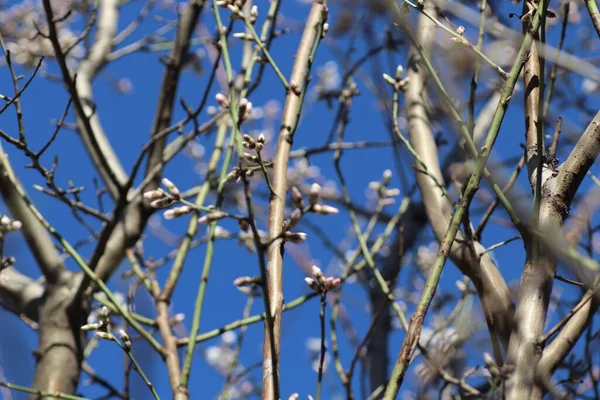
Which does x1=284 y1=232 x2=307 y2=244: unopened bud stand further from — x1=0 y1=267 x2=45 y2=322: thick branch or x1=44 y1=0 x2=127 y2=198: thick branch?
x1=0 y1=267 x2=45 y2=322: thick branch

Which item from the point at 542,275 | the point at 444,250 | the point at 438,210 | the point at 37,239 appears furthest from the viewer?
the point at 37,239

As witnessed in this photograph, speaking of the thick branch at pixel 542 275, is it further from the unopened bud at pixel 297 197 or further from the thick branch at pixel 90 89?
the thick branch at pixel 90 89

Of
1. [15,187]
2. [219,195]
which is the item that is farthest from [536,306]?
[15,187]

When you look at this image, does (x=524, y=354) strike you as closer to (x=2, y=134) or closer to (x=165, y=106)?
(x=2, y=134)

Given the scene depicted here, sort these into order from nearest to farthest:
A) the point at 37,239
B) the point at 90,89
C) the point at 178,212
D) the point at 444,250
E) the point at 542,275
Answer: the point at 444,250 < the point at 542,275 < the point at 178,212 < the point at 37,239 < the point at 90,89

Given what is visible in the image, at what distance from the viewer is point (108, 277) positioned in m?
3.06

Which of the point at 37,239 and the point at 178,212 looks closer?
the point at 178,212

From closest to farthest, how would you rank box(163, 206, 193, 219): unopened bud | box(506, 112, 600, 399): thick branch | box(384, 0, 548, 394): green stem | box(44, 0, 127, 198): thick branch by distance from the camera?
box(384, 0, 548, 394): green stem
box(506, 112, 600, 399): thick branch
box(163, 206, 193, 219): unopened bud
box(44, 0, 127, 198): thick branch

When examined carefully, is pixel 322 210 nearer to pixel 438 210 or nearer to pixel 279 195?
pixel 279 195

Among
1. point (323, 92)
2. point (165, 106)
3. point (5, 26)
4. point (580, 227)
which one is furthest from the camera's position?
point (5, 26)

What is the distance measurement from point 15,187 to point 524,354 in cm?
206

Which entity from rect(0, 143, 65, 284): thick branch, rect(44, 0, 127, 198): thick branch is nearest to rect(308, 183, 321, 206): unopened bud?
rect(44, 0, 127, 198): thick branch

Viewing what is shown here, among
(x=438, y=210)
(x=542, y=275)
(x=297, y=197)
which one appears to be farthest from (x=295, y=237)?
(x=438, y=210)

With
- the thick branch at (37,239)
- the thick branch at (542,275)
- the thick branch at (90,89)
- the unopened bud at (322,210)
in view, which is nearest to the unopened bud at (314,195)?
the unopened bud at (322,210)
